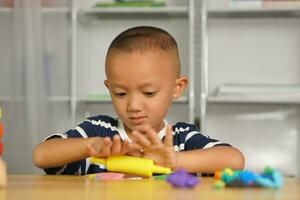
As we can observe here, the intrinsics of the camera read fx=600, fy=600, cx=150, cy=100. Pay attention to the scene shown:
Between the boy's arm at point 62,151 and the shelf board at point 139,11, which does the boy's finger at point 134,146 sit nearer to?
the boy's arm at point 62,151

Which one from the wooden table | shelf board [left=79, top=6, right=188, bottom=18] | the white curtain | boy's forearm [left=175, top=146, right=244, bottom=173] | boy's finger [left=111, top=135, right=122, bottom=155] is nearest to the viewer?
the wooden table

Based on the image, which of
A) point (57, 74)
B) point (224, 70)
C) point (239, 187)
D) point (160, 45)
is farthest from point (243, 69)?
point (239, 187)

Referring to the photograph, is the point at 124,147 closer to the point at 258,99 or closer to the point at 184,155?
the point at 184,155

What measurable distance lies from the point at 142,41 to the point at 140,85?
12 centimetres

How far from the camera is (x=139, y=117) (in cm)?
117

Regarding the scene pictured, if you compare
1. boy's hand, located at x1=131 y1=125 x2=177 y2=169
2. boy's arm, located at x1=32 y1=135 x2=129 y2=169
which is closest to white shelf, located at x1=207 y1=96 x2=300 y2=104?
boy's arm, located at x1=32 y1=135 x2=129 y2=169

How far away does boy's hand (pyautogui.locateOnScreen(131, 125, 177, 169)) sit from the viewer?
91 cm

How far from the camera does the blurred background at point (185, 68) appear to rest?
2.49m

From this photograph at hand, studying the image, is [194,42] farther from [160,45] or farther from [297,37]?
[160,45]

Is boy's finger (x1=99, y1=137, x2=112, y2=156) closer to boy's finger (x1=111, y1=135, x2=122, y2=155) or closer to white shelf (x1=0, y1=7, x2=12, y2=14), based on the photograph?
boy's finger (x1=111, y1=135, x2=122, y2=155)

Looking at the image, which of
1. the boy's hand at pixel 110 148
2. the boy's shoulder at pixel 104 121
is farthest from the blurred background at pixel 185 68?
the boy's hand at pixel 110 148

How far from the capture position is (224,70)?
2.84 m

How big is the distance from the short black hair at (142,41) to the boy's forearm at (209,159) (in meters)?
0.26

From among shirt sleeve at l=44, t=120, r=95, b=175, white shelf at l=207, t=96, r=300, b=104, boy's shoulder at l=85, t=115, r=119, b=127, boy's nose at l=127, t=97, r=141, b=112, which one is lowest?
white shelf at l=207, t=96, r=300, b=104
